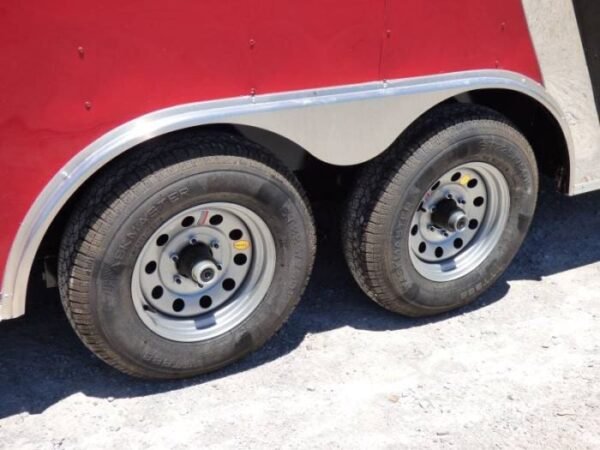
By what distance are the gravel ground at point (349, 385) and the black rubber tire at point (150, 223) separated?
0.20m

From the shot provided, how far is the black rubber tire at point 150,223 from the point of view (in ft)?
10.00

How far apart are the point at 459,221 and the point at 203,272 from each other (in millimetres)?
1192

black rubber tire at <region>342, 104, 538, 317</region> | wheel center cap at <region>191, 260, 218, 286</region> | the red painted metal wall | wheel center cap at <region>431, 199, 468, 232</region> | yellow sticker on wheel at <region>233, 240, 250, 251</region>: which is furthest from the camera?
wheel center cap at <region>431, 199, 468, 232</region>

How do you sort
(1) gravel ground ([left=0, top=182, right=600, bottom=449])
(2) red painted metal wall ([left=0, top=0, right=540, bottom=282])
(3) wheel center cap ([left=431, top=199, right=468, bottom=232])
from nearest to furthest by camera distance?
1. (2) red painted metal wall ([left=0, top=0, right=540, bottom=282])
2. (1) gravel ground ([left=0, top=182, right=600, bottom=449])
3. (3) wheel center cap ([left=431, top=199, right=468, bottom=232])

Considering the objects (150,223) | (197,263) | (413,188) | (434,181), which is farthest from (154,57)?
(434,181)

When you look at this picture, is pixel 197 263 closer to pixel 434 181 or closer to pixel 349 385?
pixel 349 385

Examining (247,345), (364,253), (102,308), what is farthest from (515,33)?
(102,308)

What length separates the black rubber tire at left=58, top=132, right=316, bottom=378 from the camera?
3.05 metres

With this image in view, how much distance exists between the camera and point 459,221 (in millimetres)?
3787

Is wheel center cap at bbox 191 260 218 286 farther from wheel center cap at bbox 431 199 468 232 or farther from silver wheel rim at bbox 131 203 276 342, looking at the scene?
wheel center cap at bbox 431 199 468 232

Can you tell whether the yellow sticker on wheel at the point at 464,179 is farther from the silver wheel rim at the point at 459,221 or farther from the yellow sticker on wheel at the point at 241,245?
the yellow sticker on wheel at the point at 241,245

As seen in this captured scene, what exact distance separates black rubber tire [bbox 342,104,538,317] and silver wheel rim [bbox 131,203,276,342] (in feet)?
1.45

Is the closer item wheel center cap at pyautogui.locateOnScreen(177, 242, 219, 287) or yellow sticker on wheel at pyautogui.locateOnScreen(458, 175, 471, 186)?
wheel center cap at pyautogui.locateOnScreen(177, 242, 219, 287)

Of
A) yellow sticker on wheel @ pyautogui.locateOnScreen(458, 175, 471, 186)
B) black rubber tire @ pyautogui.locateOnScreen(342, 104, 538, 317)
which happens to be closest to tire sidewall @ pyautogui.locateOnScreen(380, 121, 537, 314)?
black rubber tire @ pyautogui.locateOnScreen(342, 104, 538, 317)
